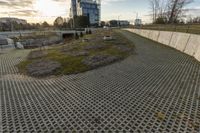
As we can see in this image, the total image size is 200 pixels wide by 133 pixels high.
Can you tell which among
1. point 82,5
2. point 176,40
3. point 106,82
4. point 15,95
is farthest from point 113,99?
point 82,5

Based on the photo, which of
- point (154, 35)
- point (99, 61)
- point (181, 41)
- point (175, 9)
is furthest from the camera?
point (175, 9)

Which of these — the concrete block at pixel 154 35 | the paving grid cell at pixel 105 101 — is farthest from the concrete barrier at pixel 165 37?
the paving grid cell at pixel 105 101

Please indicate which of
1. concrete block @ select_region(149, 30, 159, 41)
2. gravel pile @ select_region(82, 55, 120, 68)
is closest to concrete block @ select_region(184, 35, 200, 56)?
gravel pile @ select_region(82, 55, 120, 68)

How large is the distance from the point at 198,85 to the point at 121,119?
3.61 m

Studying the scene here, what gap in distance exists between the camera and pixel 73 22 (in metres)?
79.6

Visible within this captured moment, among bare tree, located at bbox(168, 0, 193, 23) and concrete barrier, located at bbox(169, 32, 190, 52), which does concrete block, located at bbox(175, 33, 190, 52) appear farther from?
bare tree, located at bbox(168, 0, 193, 23)

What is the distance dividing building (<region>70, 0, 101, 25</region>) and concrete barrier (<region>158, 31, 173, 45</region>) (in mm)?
85573

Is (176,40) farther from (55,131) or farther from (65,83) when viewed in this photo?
(55,131)

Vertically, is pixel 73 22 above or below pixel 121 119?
above

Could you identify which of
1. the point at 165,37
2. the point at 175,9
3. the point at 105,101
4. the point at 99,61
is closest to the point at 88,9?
the point at 175,9

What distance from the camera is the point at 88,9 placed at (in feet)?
332

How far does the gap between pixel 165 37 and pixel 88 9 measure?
92.5 m

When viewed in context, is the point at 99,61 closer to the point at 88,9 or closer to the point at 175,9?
the point at 175,9

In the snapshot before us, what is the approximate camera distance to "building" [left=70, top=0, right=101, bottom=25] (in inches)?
3946
